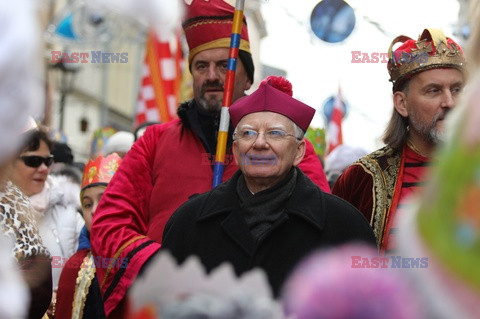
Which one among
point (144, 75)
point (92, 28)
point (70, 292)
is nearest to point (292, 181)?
point (70, 292)

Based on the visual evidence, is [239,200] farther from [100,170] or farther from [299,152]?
[100,170]

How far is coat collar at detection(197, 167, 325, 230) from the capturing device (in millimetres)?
3961

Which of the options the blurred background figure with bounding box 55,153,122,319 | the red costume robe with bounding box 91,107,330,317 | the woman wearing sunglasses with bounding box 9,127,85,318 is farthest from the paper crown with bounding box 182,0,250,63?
the blurred background figure with bounding box 55,153,122,319

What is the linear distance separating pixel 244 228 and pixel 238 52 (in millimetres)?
1502

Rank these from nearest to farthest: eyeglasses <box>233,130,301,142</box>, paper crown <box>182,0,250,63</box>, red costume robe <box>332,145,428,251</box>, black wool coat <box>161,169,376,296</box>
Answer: black wool coat <box>161,169,376,296</box> → eyeglasses <box>233,130,301,142</box> → red costume robe <box>332,145,428,251</box> → paper crown <box>182,0,250,63</box>

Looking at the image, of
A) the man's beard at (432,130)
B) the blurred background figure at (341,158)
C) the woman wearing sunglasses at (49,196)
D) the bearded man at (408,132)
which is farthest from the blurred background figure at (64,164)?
the man's beard at (432,130)

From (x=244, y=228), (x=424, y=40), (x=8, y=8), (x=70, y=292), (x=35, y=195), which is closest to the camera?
(x=8, y=8)

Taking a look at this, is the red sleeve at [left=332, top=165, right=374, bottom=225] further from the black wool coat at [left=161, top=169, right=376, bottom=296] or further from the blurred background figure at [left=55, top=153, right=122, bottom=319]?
the blurred background figure at [left=55, top=153, right=122, bottom=319]

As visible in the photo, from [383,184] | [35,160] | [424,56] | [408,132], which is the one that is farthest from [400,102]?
[35,160]

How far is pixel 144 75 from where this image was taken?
10.5 metres

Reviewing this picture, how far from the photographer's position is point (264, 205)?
4027mm

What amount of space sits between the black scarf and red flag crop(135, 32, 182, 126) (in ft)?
13.6

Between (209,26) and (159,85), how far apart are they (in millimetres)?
4419

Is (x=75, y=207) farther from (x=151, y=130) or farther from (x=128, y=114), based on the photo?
(x=128, y=114)
